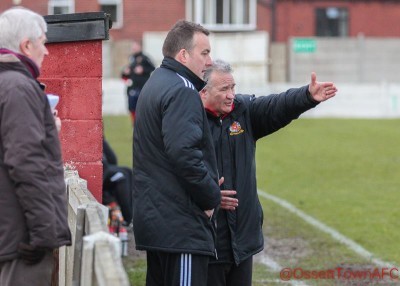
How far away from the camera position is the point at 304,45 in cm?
4116

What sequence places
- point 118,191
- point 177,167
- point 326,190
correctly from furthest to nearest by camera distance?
point 326,190
point 118,191
point 177,167

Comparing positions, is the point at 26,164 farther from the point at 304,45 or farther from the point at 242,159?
the point at 304,45

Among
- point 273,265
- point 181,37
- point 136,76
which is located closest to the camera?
point 181,37

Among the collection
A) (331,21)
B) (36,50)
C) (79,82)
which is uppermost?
(331,21)

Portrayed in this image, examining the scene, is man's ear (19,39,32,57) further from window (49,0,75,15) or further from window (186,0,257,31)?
window (186,0,257,31)

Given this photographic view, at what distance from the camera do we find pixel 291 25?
43844 mm

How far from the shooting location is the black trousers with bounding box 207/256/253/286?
6188 mm

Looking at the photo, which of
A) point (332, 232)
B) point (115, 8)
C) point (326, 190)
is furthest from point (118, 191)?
point (115, 8)

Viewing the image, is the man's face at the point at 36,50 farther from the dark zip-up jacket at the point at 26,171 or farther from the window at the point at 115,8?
the window at the point at 115,8

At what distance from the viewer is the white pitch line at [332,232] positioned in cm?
1005

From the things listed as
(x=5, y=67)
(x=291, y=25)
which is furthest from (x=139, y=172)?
(x=291, y=25)

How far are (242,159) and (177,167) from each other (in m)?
0.75

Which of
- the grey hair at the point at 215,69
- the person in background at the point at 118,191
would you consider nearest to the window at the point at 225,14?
the person in background at the point at 118,191

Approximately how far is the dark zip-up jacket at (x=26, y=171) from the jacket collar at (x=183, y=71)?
124cm
